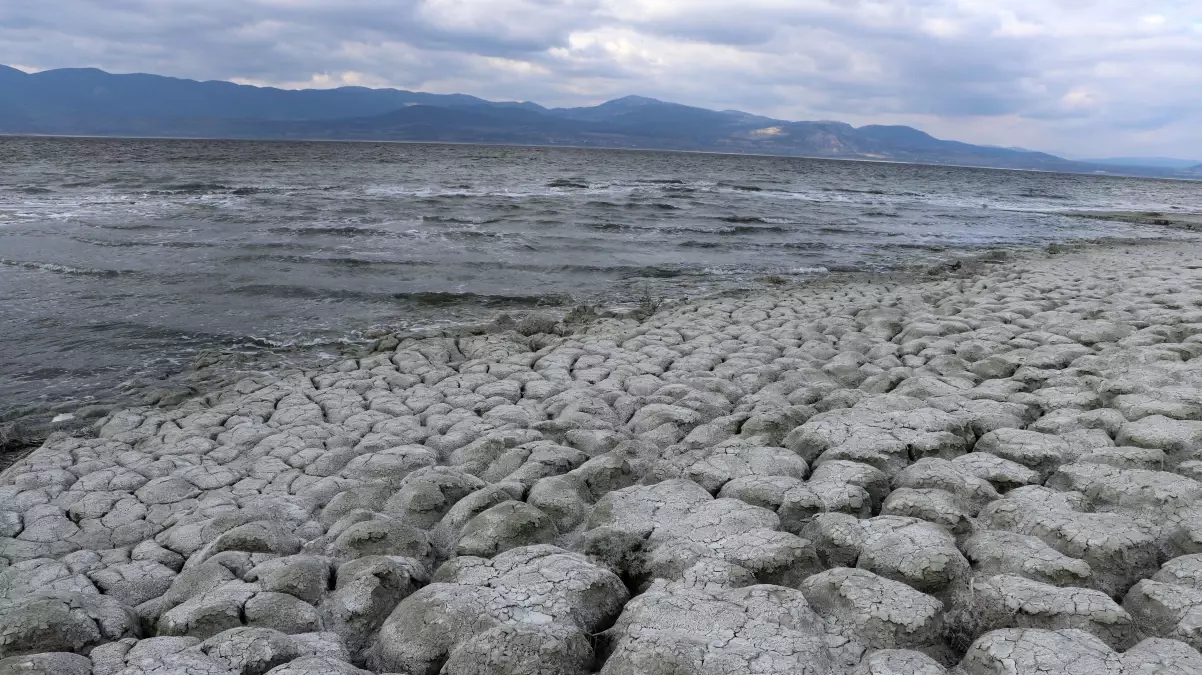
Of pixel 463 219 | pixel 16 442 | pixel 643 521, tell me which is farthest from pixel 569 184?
pixel 643 521

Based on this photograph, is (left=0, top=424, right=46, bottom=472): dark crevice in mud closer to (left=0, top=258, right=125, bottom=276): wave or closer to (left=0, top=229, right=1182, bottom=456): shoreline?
(left=0, top=229, right=1182, bottom=456): shoreline

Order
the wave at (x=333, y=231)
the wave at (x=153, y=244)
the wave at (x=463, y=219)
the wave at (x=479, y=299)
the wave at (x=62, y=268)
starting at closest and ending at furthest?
the wave at (x=479, y=299) → the wave at (x=62, y=268) → the wave at (x=153, y=244) → the wave at (x=333, y=231) → the wave at (x=463, y=219)

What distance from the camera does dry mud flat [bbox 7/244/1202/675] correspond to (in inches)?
115

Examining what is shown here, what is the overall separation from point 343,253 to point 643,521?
1341 cm

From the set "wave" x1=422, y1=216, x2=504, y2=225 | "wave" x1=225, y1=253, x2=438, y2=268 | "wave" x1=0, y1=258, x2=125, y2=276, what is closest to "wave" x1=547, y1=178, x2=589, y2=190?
"wave" x1=422, y1=216, x2=504, y2=225

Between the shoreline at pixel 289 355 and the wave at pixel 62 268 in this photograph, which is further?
the wave at pixel 62 268

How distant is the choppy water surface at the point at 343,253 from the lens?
387 inches

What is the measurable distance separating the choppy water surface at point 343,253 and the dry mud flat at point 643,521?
10.6 feet

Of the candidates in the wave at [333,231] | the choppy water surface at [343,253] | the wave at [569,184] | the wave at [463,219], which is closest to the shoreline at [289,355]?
the choppy water surface at [343,253]

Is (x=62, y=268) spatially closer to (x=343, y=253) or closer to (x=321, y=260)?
(x=321, y=260)

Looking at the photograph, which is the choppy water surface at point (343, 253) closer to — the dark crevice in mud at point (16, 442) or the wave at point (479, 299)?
the wave at point (479, 299)

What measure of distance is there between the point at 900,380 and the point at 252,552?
5329mm

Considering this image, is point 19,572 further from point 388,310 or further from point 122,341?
point 388,310

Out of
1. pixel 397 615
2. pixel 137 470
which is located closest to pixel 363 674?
pixel 397 615
